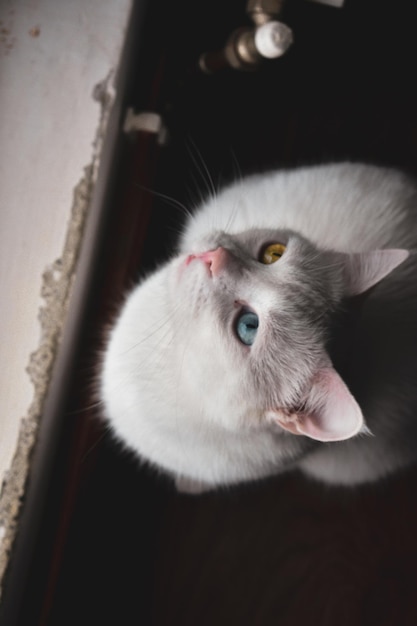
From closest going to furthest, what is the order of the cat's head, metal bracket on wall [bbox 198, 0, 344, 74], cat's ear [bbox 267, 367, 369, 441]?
cat's ear [bbox 267, 367, 369, 441] < the cat's head < metal bracket on wall [bbox 198, 0, 344, 74]

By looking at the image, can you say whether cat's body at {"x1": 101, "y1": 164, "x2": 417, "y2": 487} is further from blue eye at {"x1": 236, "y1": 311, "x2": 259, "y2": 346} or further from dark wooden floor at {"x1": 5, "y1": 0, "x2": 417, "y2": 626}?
dark wooden floor at {"x1": 5, "y1": 0, "x2": 417, "y2": 626}

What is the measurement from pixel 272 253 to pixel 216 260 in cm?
14

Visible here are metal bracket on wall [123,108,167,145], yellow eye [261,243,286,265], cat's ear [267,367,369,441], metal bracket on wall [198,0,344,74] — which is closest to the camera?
cat's ear [267,367,369,441]

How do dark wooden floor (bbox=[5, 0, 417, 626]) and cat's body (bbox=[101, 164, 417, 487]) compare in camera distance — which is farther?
dark wooden floor (bbox=[5, 0, 417, 626])

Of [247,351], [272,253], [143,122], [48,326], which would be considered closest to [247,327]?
[247,351]

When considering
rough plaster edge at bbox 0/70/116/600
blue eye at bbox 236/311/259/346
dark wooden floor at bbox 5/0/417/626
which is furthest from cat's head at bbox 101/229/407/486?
dark wooden floor at bbox 5/0/417/626

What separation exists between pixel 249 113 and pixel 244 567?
3.53 feet

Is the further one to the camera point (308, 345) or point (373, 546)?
point (373, 546)

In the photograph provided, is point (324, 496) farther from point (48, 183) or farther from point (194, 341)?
point (48, 183)

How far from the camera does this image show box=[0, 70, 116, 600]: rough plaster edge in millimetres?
908

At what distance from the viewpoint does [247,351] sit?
84cm

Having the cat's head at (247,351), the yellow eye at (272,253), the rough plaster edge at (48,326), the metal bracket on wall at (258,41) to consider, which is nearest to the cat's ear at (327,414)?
the cat's head at (247,351)

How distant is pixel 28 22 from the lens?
965 mm

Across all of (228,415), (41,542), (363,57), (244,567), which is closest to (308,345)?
(228,415)
